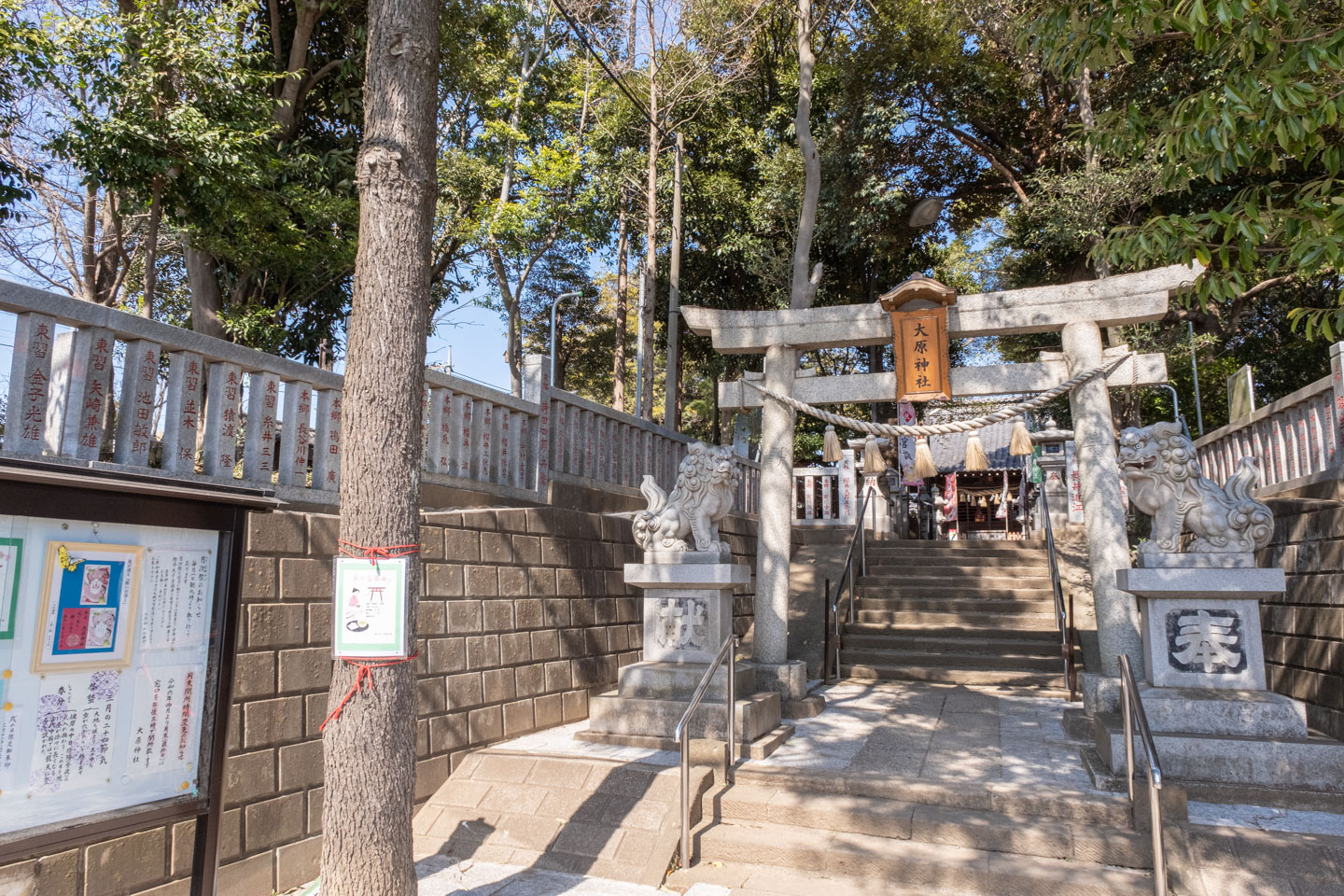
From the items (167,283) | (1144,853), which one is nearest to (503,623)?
(1144,853)

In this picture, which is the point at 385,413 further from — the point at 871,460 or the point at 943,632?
the point at 871,460

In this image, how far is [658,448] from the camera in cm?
1037

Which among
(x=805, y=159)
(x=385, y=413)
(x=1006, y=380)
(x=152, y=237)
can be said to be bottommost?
(x=385, y=413)

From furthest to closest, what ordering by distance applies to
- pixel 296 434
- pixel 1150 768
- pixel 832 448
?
1. pixel 832 448
2. pixel 296 434
3. pixel 1150 768

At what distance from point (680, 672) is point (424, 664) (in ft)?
6.39

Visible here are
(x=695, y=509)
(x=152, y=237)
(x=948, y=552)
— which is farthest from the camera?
(x=948, y=552)

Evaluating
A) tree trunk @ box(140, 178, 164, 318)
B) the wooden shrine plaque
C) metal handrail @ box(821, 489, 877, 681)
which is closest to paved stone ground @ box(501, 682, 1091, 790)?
metal handrail @ box(821, 489, 877, 681)

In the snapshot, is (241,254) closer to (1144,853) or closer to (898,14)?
(1144,853)

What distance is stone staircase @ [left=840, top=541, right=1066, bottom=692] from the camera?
913 centimetres

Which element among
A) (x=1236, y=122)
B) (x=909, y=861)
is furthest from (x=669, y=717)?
(x=1236, y=122)

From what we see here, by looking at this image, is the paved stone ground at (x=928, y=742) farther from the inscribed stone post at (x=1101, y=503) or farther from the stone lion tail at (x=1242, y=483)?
the stone lion tail at (x=1242, y=483)

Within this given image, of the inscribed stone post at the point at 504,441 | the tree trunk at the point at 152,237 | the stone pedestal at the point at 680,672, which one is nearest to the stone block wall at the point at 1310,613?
the stone pedestal at the point at 680,672

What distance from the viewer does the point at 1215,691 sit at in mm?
5199

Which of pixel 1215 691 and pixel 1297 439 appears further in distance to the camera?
pixel 1297 439
